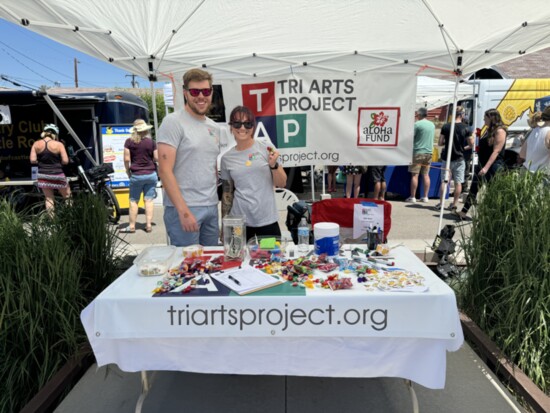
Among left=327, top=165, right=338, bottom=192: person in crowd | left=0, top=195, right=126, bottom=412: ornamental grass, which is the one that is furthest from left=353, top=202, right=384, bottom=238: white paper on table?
left=327, top=165, right=338, bottom=192: person in crowd

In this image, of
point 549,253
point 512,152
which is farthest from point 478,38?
point 512,152

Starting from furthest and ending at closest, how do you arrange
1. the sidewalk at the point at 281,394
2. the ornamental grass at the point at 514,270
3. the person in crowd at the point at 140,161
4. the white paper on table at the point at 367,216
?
the person in crowd at the point at 140,161
the white paper on table at the point at 367,216
the ornamental grass at the point at 514,270
the sidewalk at the point at 281,394

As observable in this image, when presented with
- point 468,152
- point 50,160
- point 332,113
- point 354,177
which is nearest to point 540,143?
point 468,152

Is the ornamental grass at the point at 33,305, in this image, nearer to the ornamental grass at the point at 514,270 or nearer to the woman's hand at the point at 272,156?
the woman's hand at the point at 272,156

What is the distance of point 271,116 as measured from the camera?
13.4 ft

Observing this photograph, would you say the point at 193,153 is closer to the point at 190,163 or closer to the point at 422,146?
the point at 190,163

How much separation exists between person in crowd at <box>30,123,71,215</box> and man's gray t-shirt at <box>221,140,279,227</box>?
4.61 m

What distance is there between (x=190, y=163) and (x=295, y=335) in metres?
1.34

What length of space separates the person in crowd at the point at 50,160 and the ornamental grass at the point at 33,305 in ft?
12.0

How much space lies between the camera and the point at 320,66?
419 centimetres

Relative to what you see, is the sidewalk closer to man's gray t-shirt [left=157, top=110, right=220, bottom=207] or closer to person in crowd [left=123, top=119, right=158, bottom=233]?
man's gray t-shirt [left=157, top=110, right=220, bottom=207]

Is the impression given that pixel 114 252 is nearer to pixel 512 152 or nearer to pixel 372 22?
pixel 372 22

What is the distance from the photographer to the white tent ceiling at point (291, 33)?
10.6ft

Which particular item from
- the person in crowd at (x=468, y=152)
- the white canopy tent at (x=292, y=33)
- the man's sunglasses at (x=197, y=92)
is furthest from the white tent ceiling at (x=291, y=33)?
the person in crowd at (x=468, y=152)
